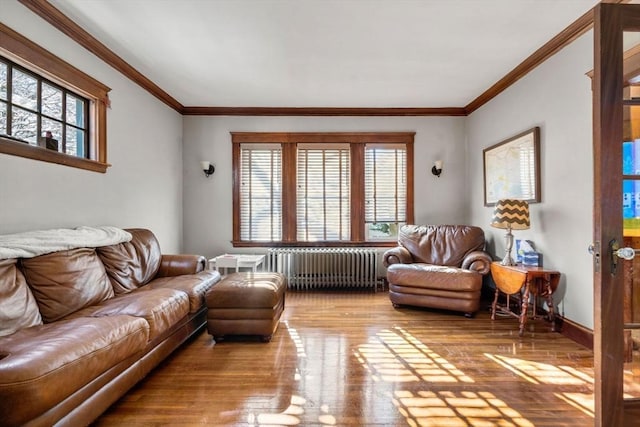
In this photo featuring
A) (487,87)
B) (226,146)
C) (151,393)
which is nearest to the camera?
(151,393)

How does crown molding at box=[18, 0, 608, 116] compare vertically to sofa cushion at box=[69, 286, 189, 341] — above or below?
above

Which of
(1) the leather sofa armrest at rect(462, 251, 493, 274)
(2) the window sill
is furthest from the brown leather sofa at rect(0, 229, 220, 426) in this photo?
(1) the leather sofa armrest at rect(462, 251, 493, 274)

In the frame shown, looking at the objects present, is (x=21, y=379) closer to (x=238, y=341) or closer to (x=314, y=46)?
(x=238, y=341)

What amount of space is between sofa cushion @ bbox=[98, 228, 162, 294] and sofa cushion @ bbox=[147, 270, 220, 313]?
0.13 meters

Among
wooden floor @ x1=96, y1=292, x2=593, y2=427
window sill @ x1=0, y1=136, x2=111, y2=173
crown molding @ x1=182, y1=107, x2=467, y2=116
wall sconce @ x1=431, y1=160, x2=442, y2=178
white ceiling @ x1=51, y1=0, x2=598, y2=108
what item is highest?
white ceiling @ x1=51, y1=0, x2=598, y2=108

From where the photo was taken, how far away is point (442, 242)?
4215 mm

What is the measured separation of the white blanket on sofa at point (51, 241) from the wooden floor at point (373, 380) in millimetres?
1095

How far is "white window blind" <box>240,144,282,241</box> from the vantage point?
4879 millimetres

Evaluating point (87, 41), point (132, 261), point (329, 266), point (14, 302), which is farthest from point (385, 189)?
point (14, 302)

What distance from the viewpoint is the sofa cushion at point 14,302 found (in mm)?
1792

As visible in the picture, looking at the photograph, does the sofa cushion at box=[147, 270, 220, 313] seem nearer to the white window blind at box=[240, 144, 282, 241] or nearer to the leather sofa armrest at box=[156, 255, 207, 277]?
the leather sofa armrest at box=[156, 255, 207, 277]

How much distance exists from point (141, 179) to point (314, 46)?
2499 mm

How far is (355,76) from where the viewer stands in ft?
12.1

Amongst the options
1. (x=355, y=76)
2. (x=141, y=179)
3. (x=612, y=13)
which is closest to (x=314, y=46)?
(x=355, y=76)
